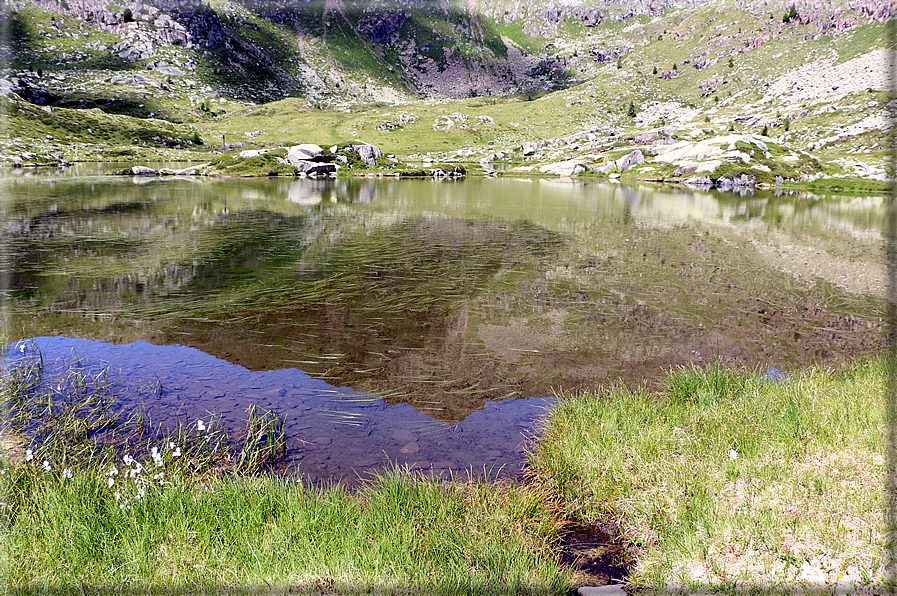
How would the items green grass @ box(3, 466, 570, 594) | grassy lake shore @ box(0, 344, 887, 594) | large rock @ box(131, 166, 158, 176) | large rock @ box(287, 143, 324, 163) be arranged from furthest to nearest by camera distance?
1. large rock @ box(287, 143, 324, 163)
2. large rock @ box(131, 166, 158, 176)
3. grassy lake shore @ box(0, 344, 887, 594)
4. green grass @ box(3, 466, 570, 594)

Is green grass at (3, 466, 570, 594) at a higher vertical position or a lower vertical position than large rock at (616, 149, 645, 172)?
lower

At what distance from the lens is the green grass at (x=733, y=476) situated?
15.6ft

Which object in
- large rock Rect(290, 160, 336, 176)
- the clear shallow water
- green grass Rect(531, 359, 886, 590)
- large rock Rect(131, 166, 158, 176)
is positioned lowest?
the clear shallow water

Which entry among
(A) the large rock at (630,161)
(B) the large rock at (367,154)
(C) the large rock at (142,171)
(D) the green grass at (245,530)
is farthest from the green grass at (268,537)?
(A) the large rock at (630,161)

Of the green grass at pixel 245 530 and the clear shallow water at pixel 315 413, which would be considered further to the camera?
the clear shallow water at pixel 315 413

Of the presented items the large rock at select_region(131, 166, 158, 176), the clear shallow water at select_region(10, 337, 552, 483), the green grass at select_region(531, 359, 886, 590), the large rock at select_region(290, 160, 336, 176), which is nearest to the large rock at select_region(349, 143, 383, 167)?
the large rock at select_region(290, 160, 336, 176)

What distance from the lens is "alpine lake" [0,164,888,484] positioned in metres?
8.83

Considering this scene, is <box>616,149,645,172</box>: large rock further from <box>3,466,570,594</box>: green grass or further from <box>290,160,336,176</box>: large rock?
<box>3,466,570,594</box>: green grass

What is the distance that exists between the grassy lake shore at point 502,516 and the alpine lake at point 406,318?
4.40ft

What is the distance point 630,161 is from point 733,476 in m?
122

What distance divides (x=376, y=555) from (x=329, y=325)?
9476mm

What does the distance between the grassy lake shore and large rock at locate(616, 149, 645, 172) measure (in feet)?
386

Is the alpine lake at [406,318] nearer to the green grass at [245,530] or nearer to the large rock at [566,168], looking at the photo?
the green grass at [245,530]

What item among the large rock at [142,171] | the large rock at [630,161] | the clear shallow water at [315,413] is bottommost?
the clear shallow water at [315,413]
